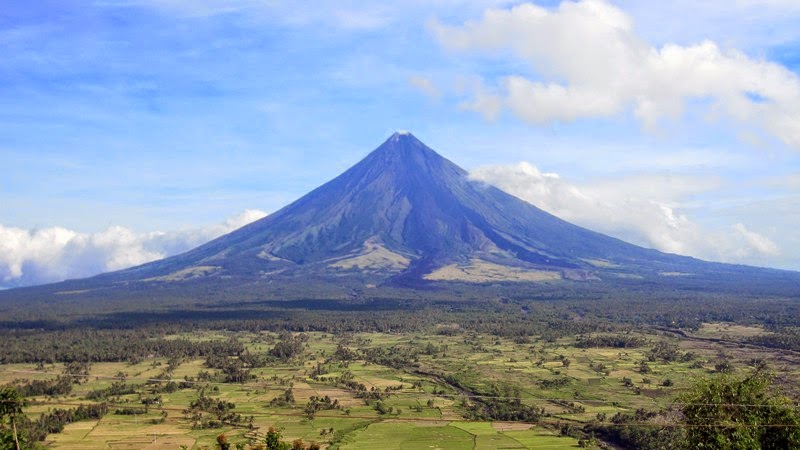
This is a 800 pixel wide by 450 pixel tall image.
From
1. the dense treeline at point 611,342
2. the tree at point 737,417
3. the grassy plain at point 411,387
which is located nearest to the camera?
the tree at point 737,417

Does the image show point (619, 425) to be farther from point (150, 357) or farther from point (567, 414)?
point (150, 357)

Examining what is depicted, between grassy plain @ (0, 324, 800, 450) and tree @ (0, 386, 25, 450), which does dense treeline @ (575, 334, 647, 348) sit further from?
tree @ (0, 386, 25, 450)

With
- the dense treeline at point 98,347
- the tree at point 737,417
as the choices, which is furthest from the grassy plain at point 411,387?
the dense treeline at point 98,347

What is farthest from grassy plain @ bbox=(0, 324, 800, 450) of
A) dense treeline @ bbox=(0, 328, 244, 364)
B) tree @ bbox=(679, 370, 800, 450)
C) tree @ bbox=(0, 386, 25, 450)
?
tree @ bbox=(0, 386, 25, 450)

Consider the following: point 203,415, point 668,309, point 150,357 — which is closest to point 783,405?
point 203,415

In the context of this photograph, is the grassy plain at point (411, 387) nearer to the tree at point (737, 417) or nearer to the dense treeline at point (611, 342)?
the dense treeline at point (611, 342)

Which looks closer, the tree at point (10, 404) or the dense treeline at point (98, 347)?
the tree at point (10, 404)

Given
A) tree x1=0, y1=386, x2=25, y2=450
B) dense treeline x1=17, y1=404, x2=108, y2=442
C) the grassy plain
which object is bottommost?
dense treeline x1=17, y1=404, x2=108, y2=442

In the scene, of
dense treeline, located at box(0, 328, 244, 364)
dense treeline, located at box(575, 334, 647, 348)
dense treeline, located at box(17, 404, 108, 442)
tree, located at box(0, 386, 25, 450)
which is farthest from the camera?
dense treeline, located at box(575, 334, 647, 348)

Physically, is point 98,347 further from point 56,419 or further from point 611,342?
point 611,342
